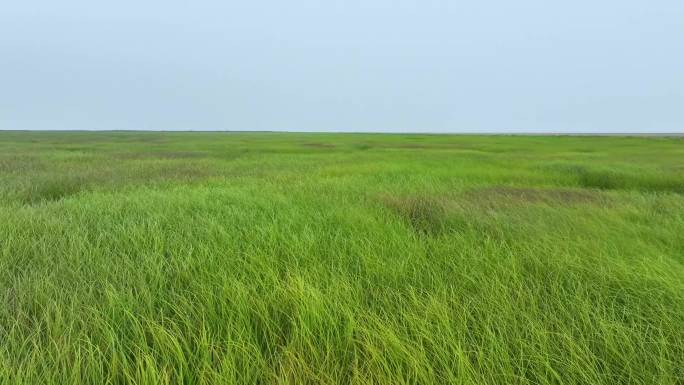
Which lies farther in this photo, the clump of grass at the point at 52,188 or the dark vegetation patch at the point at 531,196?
the clump of grass at the point at 52,188

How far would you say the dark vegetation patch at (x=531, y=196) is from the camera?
22.1 feet

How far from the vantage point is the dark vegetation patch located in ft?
22.1

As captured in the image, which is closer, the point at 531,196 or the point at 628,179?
the point at 531,196

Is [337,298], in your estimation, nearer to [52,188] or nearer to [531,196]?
[531,196]

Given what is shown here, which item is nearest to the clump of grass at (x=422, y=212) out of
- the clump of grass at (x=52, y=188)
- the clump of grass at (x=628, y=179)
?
the clump of grass at (x=628, y=179)

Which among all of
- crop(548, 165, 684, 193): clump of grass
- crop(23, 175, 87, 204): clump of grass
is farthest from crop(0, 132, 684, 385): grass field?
crop(548, 165, 684, 193): clump of grass

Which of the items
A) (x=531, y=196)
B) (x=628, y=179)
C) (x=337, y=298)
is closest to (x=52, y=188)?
(x=337, y=298)

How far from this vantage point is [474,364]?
1897 mm

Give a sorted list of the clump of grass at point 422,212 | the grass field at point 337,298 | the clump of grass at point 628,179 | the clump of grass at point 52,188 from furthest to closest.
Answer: the clump of grass at point 628,179, the clump of grass at point 52,188, the clump of grass at point 422,212, the grass field at point 337,298

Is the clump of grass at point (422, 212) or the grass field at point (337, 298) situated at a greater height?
the clump of grass at point (422, 212)

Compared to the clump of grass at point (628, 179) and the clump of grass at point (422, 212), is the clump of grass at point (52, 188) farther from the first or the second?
the clump of grass at point (628, 179)

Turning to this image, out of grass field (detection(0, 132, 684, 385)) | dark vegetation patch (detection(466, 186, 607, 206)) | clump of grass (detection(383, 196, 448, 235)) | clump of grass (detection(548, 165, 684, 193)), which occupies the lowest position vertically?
grass field (detection(0, 132, 684, 385))

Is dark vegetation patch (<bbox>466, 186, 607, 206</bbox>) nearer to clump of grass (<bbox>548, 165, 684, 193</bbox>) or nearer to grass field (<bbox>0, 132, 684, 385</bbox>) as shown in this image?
grass field (<bbox>0, 132, 684, 385</bbox>)

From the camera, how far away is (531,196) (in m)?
7.49
